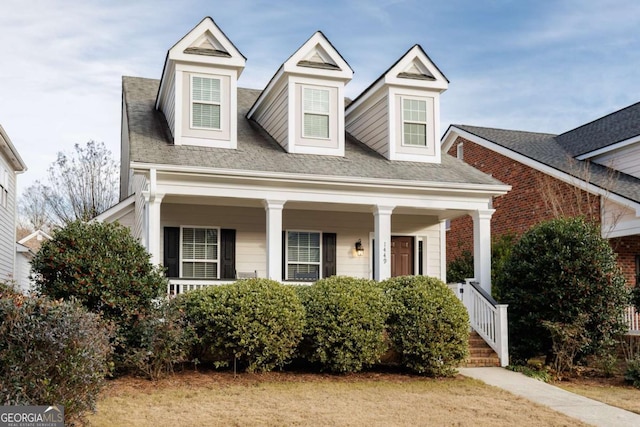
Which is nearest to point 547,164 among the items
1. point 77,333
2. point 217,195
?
point 217,195

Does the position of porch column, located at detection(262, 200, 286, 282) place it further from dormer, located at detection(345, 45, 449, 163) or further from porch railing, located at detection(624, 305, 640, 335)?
porch railing, located at detection(624, 305, 640, 335)

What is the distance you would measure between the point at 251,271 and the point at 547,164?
907cm

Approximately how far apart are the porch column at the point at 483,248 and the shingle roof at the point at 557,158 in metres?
3.87

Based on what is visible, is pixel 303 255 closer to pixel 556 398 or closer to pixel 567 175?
pixel 556 398

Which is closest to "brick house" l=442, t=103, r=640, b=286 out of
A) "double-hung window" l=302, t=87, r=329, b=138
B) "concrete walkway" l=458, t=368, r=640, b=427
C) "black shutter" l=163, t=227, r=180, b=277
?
"concrete walkway" l=458, t=368, r=640, b=427

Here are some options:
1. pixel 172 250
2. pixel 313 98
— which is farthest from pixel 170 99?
pixel 172 250

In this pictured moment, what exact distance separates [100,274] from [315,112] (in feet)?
22.4

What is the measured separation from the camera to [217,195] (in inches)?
523

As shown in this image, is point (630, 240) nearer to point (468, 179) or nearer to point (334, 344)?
point (468, 179)

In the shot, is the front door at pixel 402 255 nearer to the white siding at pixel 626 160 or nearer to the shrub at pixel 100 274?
the white siding at pixel 626 160

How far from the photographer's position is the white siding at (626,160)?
711 inches

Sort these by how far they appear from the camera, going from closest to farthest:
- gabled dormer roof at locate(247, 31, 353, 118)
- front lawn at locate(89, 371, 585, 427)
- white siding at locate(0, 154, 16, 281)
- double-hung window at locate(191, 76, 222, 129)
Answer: front lawn at locate(89, 371, 585, 427) → double-hung window at locate(191, 76, 222, 129) → gabled dormer roof at locate(247, 31, 353, 118) → white siding at locate(0, 154, 16, 281)

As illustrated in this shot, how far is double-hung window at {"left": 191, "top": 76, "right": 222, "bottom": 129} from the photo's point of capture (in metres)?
14.5

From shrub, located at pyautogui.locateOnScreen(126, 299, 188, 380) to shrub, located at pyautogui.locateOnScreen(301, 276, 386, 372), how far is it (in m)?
2.13
